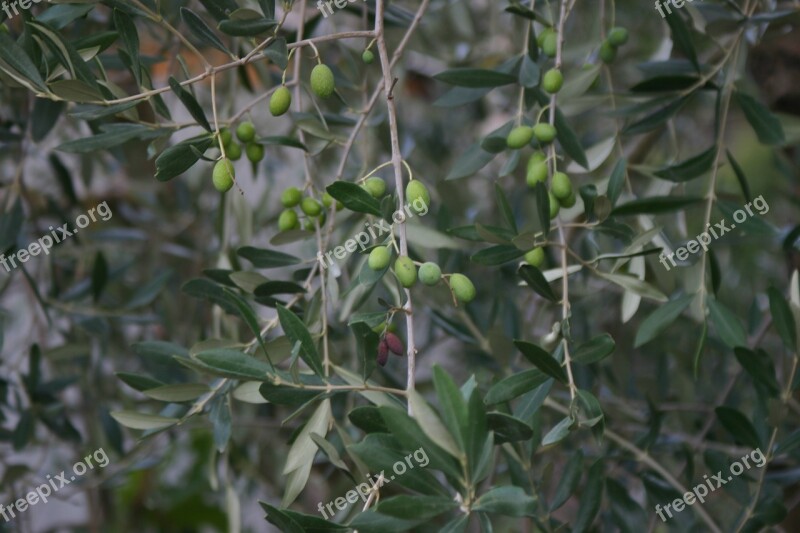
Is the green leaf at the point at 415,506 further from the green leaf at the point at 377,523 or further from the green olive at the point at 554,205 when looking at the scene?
the green olive at the point at 554,205

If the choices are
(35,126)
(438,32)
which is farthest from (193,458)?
(35,126)

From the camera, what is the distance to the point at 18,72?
2.39 ft

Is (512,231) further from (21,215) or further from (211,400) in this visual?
(21,215)

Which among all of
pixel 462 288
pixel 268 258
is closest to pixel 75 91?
pixel 268 258

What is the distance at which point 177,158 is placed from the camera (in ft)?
2.29

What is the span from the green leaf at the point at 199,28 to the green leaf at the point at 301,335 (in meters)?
0.23

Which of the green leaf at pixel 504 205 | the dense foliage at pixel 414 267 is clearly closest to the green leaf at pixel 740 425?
the dense foliage at pixel 414 267

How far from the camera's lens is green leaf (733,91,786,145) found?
956 millimetres

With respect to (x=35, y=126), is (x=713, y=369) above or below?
below

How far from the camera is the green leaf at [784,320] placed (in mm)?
849

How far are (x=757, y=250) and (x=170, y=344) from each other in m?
1.49

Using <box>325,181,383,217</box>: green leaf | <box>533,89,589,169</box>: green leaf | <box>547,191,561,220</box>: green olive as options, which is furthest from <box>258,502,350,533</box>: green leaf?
<box>533,89,589,169</box>: green leaf

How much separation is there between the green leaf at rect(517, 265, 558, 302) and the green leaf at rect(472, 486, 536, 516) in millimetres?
202

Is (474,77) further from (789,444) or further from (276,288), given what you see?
(789,444)
